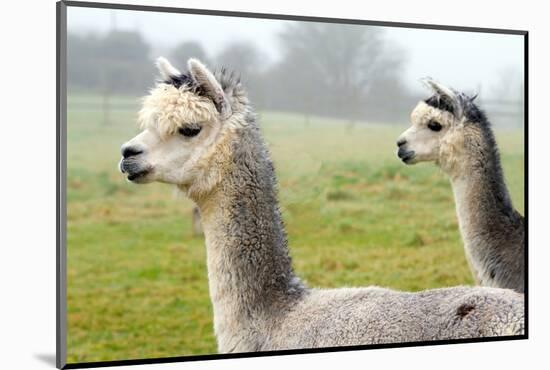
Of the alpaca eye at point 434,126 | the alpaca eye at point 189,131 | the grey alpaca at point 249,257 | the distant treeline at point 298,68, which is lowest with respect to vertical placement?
the grey alpaca at point 249,257

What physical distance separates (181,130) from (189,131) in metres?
0.04

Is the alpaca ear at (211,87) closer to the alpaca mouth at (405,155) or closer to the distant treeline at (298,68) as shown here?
the distant treeline at (298,68)

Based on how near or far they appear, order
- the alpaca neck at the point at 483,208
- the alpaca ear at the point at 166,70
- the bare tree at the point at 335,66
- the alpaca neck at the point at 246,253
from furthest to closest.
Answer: the bare tree at the point at 335,66 < the alpaca neck at the point at 483,208 < the alpaca ear at the point at 166,70 < the alpaca neck at the point at 246,253

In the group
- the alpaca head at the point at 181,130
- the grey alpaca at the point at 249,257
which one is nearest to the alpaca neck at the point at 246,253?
the grey alpaca at the point at 249,257

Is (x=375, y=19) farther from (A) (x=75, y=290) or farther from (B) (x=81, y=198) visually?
(A) (x=75, y=290)

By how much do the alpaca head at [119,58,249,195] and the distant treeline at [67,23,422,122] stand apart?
0.86 meters

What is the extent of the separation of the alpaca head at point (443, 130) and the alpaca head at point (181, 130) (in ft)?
4.95

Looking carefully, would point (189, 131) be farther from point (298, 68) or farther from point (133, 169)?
point (298, 68)

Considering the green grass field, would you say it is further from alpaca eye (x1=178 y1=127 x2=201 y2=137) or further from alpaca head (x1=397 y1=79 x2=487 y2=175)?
alpaca eye (x1=178 y1=127 x2=201 y2=137)

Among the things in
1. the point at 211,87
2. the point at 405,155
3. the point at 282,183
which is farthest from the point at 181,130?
the point at 405,155

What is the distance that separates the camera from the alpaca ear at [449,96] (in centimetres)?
500

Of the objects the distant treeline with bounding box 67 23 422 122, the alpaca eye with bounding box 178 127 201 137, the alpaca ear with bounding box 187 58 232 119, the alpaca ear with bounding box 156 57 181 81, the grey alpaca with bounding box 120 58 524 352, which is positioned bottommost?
the grey alpaca with bounding box 120 58 524 352

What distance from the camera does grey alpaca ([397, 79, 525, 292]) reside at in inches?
193

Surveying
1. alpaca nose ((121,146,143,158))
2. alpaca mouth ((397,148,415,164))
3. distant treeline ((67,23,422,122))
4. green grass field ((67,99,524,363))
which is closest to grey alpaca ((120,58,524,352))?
alpaca nose ((121,146,143,158))
